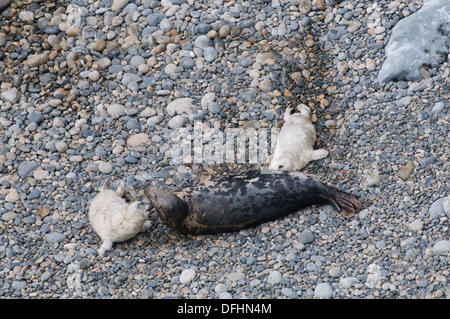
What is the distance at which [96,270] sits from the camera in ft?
20.2

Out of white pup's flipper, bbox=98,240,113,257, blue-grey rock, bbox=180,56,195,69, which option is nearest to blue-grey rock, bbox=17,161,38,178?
white pup's flipper, bbox=98,240,113,257

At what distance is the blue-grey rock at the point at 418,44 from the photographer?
7.00 m

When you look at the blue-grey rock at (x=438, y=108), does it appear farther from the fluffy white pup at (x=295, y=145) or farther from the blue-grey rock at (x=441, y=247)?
the blue-grey rock at (x=441, y=247)

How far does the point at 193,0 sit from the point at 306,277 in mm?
3398

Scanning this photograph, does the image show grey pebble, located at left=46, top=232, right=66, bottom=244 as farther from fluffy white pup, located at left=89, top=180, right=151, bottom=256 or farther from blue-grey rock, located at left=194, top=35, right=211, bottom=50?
blue-grey rock, located at left=194, top=35, right=211, bottom=50

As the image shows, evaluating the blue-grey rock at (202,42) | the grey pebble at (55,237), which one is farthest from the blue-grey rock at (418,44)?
the grey pebble at (55,237)

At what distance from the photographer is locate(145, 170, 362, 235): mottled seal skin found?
6254 mm

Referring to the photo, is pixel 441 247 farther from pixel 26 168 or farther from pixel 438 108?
pixel 26 168

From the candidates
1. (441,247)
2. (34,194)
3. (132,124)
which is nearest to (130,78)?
(132,124)

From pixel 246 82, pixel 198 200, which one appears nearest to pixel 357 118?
pixel 246 82

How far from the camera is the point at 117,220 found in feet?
20.4

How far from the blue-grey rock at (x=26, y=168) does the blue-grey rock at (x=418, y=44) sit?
3.23 m

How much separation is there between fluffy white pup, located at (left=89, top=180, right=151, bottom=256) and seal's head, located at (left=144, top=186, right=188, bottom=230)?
0.11 metres

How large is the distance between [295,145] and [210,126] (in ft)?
2.85
